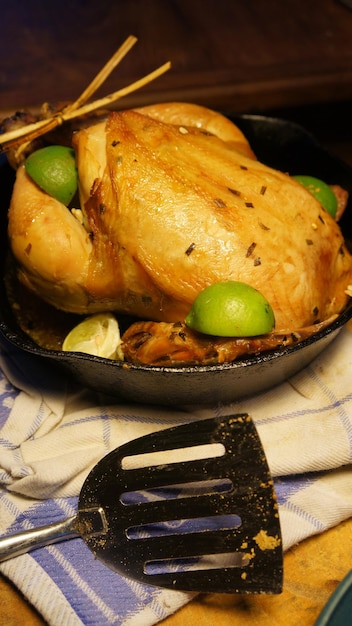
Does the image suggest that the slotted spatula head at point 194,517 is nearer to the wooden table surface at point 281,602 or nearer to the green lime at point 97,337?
the wooden table surface at point 281,602

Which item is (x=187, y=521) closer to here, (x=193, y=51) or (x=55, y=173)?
(x=55, y=173)

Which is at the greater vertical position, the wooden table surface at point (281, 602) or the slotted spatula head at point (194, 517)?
the slotted spatula head at point (194, 517)

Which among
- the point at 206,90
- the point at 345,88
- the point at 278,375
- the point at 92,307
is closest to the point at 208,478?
the point at 278,375

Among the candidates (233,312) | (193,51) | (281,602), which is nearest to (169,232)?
(233,312)

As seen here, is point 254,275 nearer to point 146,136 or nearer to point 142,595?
point 146,136

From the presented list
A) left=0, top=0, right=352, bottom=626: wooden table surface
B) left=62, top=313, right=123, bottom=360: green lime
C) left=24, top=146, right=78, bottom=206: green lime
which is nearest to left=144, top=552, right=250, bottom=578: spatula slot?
left=62, top=313, right=123, bottom=360: green lime

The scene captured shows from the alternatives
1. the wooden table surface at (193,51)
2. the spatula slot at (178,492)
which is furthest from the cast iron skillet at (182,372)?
the wooden table surface at (193,51)

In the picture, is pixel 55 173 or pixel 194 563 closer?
pixel 194 563
